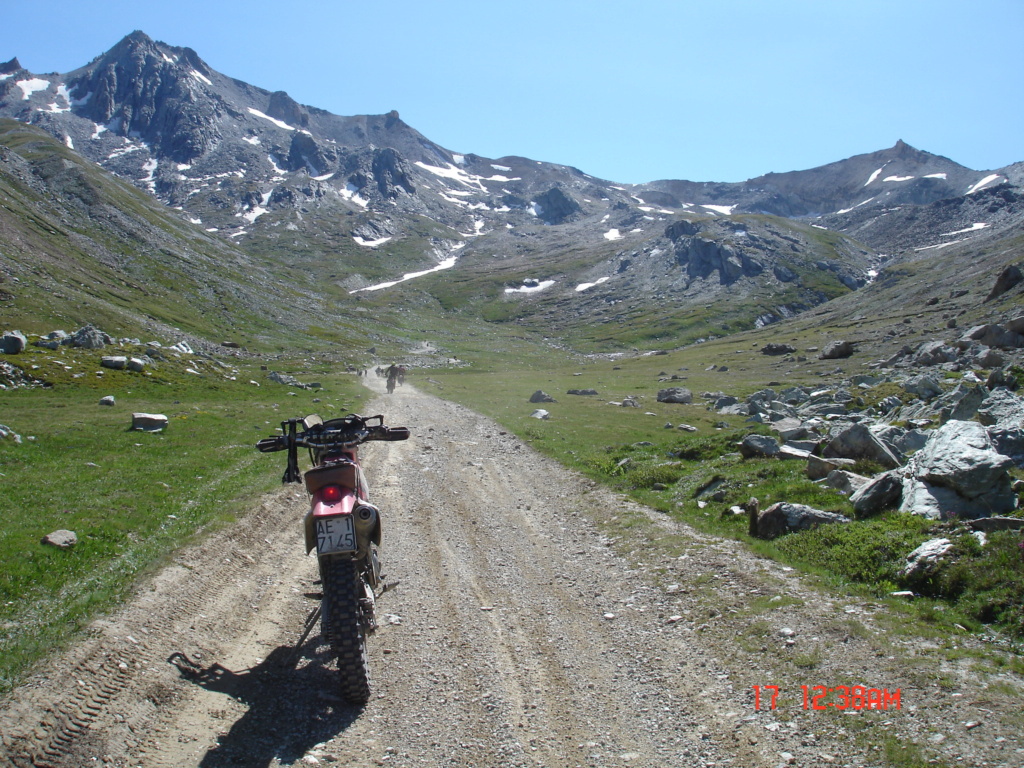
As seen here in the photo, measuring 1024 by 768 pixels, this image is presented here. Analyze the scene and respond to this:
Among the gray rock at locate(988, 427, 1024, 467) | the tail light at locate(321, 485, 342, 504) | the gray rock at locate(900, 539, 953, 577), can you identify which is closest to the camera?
the tail light at locate(321, 485, 342, 504)

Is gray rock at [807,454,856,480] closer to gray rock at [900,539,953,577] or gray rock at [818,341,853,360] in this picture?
gray rock at [900,539,953,577]

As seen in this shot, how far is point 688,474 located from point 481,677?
13.4 metres

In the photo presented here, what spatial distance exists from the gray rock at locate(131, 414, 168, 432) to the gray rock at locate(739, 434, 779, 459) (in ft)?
80.4

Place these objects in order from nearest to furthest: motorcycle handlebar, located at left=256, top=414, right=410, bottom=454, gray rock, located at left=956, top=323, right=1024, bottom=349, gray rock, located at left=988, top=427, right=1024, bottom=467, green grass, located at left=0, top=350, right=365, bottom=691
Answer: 1. green grass, located at left=0, top=350, right=365, bottom=691
2. motorcycle handlebar, located at left=256, top=414, right=410, bottom=454
3. gray rock, located at left=988, top=427, right=1024, bottom=467
4. gray rock, located at left=956, top=323, right=1024, bottom=349

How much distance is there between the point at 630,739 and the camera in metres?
6.86

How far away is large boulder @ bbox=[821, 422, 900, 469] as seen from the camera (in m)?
16.2

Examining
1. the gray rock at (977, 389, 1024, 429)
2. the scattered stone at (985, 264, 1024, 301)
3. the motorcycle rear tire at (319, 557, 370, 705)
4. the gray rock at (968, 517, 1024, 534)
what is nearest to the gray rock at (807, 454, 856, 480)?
the gray rock at (977, 389, 1024, 429)

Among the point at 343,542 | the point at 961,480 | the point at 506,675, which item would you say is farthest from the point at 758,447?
the point at 343,542

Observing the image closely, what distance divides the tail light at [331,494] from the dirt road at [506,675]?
255cm

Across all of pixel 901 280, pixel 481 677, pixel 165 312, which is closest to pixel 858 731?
pixel 481 677

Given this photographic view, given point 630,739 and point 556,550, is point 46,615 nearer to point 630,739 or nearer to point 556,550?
point 630,739

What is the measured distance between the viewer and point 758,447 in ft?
64.1

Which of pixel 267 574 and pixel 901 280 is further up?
pixel 901 280
